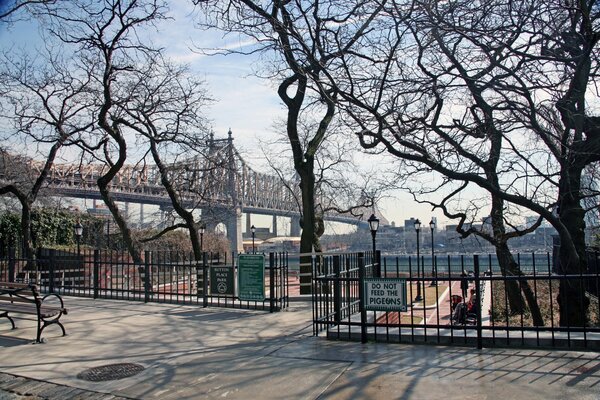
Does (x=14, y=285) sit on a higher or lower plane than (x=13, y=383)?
higher

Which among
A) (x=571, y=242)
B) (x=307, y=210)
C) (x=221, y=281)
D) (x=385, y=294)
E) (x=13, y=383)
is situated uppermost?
(x=307, y=210)

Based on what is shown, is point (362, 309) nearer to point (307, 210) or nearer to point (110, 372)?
point (110, 372)

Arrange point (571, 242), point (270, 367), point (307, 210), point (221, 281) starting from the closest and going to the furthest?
point (270, 367) → point (571, 242) → point (221, 281) → point (307, 210)

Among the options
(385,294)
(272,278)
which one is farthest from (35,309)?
(385,294)

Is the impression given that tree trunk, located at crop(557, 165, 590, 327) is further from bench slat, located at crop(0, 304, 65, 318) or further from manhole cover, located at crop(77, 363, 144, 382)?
bench slat, located at crop(0, 304, 65, 318)

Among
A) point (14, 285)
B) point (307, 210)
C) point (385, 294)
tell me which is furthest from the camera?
point (307, 210)

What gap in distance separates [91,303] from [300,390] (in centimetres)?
840

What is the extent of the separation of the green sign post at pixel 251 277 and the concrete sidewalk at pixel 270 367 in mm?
1551

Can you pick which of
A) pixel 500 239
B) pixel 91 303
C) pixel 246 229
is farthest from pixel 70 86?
pixel 246 229

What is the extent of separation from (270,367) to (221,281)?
5.01 meters

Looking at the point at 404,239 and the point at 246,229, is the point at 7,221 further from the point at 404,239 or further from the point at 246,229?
the point at 246,229

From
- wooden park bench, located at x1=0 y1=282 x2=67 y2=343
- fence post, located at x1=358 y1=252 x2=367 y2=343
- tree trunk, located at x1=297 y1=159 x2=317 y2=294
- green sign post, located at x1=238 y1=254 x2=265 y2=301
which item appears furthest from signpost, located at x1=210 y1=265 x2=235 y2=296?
tree trunk, located at x1=297 y1=159 x2=317 y2=294

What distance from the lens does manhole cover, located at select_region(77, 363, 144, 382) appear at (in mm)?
6023

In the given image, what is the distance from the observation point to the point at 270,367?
6.21 m
